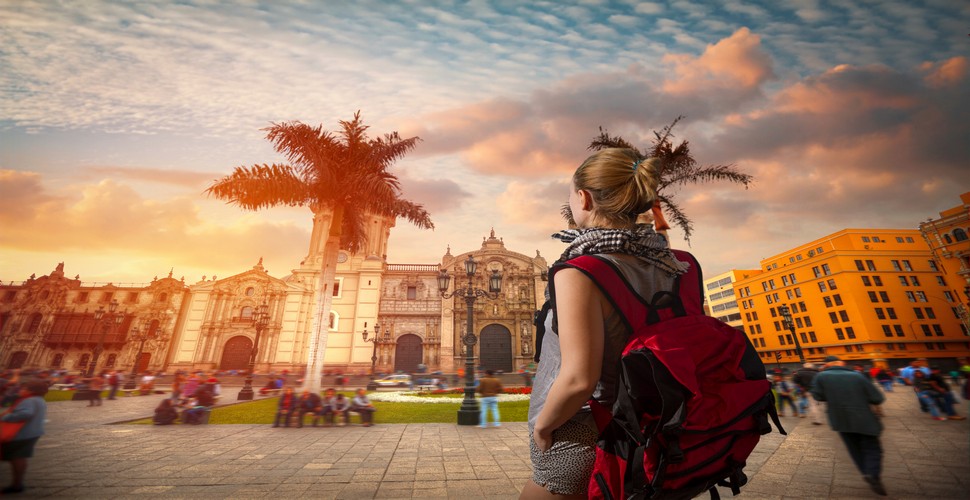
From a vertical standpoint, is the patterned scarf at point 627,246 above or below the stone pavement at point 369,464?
above

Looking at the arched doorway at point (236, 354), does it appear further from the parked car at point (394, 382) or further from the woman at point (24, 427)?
the woman at point (24, 427)

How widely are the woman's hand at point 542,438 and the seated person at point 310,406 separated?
9.91 metres

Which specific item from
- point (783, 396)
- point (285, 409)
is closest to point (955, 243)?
point (783, 396)

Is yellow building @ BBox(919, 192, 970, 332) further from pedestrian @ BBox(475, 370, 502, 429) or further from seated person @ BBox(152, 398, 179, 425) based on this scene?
seated person @ BBox(152, 398, 179, 425)

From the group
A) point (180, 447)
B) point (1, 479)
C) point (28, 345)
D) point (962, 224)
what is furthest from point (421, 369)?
point (962, 224)

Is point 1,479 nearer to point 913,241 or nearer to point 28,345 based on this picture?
point 28,345

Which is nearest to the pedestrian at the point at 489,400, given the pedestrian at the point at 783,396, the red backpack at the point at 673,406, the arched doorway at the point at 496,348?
the pedestrian at the point at 783,396

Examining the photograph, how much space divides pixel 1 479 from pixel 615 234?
680 cm

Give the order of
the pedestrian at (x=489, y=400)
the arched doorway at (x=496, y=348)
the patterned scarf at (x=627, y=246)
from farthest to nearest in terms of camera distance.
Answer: the arched doorway at (x=496, y=348) → the pedestrian at (x=489, y=400) → the patterned scarf at (x=627, y=246)

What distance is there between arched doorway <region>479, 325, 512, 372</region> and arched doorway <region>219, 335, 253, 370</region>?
2010cm

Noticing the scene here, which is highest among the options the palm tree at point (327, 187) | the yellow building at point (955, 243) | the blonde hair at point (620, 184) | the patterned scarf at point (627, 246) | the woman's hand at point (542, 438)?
the palm tree at point (327, 187)

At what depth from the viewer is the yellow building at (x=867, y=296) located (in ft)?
39.0

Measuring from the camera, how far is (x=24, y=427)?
153 inches

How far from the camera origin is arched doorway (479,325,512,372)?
31438mm
